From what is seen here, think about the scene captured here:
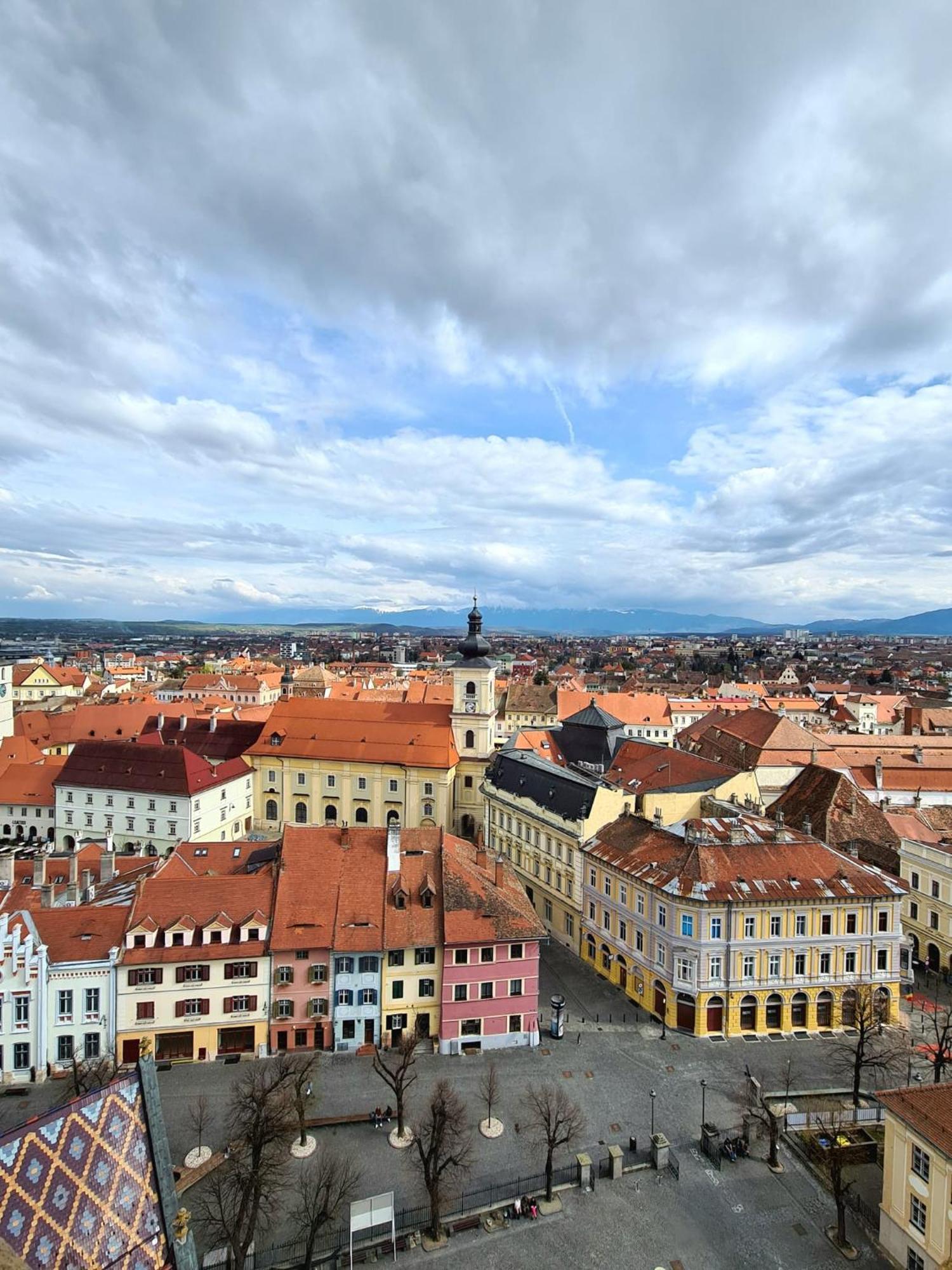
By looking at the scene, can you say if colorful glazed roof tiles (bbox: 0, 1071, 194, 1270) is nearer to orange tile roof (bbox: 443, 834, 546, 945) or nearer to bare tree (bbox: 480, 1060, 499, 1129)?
bare tree (bbox: 480, 1060, 499, 1129)

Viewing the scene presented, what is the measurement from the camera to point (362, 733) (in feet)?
263

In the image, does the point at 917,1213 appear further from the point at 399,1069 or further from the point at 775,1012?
the point at 399,1069

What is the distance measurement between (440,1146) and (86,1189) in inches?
548

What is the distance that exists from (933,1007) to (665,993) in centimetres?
1796

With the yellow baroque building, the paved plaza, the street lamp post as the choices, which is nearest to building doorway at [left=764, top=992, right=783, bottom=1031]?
the yellow baroque building

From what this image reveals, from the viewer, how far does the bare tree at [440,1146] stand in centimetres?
2698

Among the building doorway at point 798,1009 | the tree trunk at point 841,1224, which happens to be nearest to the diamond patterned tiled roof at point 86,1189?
the tree trunk at point 841,1224

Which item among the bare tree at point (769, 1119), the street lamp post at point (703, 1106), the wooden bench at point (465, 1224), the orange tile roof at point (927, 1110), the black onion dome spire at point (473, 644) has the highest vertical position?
the black onion dome spire at point (473, 644)

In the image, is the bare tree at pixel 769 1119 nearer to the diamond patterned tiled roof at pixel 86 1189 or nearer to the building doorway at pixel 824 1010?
the building doorway at pixel 824 1010

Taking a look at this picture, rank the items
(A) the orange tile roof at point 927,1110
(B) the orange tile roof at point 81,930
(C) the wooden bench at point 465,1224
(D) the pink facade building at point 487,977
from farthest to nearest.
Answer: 1. (D) the pink facade building at point 487,977
2. (B) the orange tile roof at point 81,930
3. (C) the wooden bench at point 465,1224
4. (A) the orange tile roof at point 927,1110

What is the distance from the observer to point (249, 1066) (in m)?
37.8

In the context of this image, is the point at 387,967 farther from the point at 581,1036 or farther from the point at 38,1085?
the point at 38,1085

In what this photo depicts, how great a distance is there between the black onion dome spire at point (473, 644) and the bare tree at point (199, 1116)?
167 ft

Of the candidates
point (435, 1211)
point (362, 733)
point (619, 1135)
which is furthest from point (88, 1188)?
point (362, 733)
